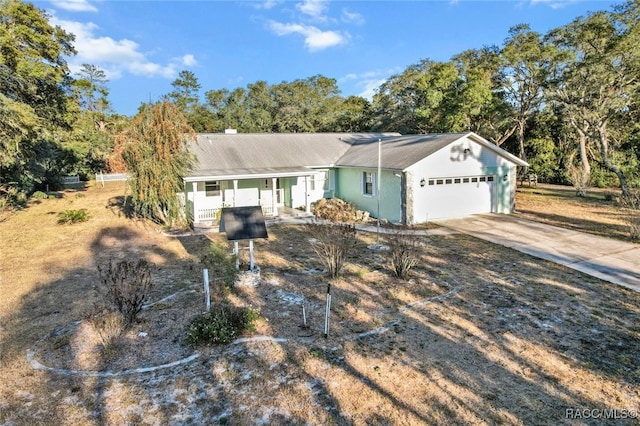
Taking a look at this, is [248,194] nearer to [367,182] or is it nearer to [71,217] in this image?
[367,182]

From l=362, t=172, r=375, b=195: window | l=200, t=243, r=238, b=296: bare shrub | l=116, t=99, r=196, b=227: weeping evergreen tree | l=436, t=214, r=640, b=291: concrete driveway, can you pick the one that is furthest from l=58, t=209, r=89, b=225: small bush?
l=436, t=214, r=640, b=291: concrete driveway

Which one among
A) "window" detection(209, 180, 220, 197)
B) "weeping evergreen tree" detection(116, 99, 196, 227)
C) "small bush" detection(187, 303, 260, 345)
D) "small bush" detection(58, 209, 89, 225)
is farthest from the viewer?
"window" detection(209, 180, 220, 197)

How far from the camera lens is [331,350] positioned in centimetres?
643

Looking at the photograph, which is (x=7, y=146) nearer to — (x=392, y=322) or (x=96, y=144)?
(x=392, y=322)

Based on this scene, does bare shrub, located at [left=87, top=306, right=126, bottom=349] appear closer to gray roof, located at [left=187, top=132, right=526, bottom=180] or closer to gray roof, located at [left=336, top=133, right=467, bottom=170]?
gray roof, located at [left=187, top=132, right=526, bottom=180]

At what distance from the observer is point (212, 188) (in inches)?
745

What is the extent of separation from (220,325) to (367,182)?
44.8ft

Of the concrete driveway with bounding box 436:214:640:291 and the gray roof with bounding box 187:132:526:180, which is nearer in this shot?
the concrete driveway with bounding box 436:214:640:291

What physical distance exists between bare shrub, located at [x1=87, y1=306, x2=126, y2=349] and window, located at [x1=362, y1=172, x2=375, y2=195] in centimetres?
1364

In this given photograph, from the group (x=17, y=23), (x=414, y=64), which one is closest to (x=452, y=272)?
(x=17, y=23)

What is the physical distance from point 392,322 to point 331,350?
5.42 feet

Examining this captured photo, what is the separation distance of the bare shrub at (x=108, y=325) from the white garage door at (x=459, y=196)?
44.9ft

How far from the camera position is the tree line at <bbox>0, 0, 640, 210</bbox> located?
18.4 meters

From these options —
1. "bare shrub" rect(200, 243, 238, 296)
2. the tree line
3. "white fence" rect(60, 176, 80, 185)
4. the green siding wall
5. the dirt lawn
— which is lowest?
the dirt lawn
